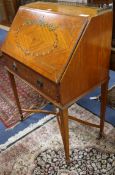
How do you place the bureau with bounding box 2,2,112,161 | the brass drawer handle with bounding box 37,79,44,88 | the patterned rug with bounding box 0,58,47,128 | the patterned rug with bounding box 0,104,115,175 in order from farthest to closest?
the patterned rug with bounding box 0,58,47,128, the patterned rug with bounding box 0,104,115,175, the brass drawer handle with bounding box 37,79,44,88, the bureau with bounding box 2,2,112,161

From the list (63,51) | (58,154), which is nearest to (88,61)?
(63,51)

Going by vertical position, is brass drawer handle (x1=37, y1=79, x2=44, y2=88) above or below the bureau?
below

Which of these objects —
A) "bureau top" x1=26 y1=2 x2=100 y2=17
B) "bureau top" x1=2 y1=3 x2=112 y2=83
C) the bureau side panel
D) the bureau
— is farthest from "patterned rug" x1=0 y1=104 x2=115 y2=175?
"bureau top" x1=26 y1=2 x2=100 y2=17

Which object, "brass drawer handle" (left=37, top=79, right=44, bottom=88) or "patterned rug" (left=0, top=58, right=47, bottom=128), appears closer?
"brass drawer handle" (left=37, top=79, right=44, bottom=88)

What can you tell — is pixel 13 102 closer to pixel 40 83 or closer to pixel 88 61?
pixel 40 83

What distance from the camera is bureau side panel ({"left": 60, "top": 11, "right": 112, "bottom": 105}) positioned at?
117 centimetres

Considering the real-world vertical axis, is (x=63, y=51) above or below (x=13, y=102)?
above

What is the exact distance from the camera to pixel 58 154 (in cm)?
173

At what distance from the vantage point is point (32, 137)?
192 centimetres

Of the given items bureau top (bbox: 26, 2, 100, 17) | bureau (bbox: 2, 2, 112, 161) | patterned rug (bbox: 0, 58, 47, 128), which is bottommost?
patterned rug (bbox: 0, 58, 47, 128)

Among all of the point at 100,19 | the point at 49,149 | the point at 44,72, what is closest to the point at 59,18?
the point at 100,19

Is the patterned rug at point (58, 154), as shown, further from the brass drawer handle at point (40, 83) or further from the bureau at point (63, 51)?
the brass drawer handle at point (40, 83)

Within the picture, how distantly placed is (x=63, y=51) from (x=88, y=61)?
18 centimetres

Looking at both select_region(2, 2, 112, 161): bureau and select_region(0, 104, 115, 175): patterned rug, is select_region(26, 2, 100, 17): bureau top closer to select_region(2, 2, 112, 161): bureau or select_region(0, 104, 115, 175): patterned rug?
select_region(2, 2, 112, 161): bureau
